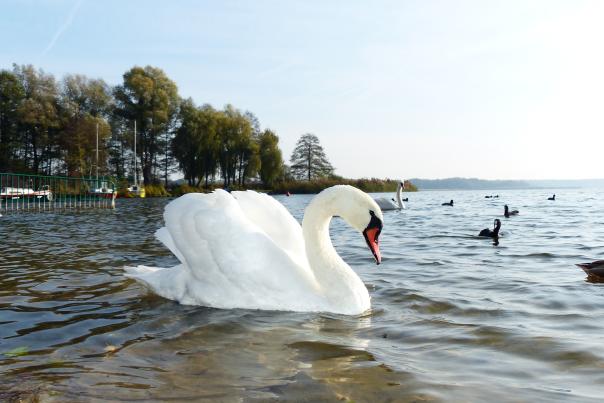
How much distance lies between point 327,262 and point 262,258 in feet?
2.10

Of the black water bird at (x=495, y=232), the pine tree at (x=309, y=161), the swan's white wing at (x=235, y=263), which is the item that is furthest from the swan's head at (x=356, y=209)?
the pine tree at (x=309, y=161)

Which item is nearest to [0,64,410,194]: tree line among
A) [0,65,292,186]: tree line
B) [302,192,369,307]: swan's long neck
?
[0,65,292,186]: tree line

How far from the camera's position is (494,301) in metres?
5.61

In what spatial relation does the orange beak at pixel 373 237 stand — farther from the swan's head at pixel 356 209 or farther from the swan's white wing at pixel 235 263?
the swan's white wing at pixel 235 263

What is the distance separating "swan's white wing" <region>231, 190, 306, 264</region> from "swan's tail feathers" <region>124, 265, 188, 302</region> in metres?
0.94

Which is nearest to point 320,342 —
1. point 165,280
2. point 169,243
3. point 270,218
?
point 270,218

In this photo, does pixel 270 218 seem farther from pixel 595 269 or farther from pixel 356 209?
pixel 595 269

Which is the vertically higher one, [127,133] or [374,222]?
[127,133]

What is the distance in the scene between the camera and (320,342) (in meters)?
4.17

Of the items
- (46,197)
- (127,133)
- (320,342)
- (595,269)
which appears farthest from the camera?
(127,133)

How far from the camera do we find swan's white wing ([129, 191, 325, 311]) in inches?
193

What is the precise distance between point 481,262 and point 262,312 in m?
4.76

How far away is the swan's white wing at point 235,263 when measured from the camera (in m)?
4.90

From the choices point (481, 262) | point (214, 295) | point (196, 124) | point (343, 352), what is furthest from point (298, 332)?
point (196, 124)
